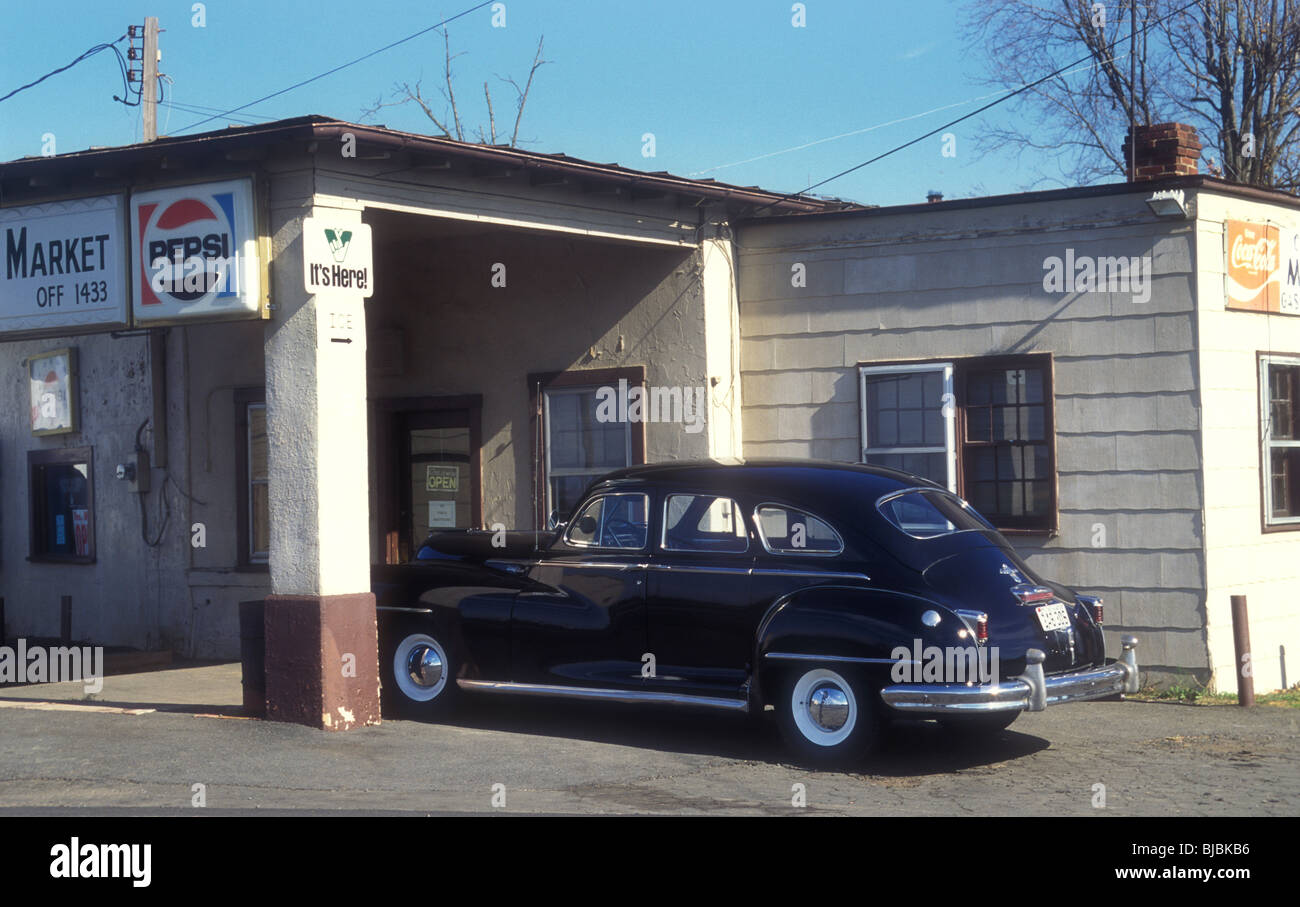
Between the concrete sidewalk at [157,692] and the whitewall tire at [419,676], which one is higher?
the whitewall tire at [419,676]

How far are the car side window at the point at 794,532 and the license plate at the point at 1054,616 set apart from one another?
1240 mm

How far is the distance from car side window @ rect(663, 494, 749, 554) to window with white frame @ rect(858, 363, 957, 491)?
3.38 meters

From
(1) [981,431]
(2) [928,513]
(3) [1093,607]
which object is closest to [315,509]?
(2) [928,513]

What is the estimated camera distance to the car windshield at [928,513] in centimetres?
901

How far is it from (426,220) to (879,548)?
5.13m

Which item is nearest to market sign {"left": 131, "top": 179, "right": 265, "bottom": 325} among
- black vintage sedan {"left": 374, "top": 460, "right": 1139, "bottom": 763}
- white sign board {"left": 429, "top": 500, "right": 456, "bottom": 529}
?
black vintage sedan {"left": 374, "top": 460, "right": 1139, "bottom": 763}

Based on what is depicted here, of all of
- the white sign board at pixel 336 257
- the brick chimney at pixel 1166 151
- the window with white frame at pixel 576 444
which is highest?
the brick chimney at pixel 1166 151

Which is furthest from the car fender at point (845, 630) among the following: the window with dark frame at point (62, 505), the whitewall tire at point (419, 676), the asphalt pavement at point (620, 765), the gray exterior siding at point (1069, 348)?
the window with dark frame at point (62, 505)

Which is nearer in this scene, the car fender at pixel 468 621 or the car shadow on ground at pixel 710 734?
the car shadow on ground at pixel 710 734

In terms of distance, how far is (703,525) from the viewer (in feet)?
31.1

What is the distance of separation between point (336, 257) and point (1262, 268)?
761 cm

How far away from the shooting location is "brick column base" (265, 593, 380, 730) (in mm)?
10039

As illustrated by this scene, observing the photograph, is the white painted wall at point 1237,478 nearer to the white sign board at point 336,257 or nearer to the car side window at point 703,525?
the car side window at point 703,525

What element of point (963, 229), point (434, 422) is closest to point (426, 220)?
point (434, 422)
